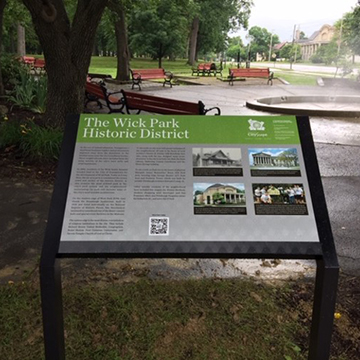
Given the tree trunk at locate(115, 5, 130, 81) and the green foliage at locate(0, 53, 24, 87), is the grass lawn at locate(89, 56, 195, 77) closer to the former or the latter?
the tree trunk at locate(115, 5, 130, 81)

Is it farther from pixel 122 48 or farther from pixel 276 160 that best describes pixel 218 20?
pixel 276 160

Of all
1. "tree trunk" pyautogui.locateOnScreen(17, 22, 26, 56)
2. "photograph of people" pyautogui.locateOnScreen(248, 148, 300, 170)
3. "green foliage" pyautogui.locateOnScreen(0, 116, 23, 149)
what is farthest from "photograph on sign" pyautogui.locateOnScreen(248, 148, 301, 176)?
"tree trunk" pyautogui.locateOnScreen(17, 22, 26, 56)

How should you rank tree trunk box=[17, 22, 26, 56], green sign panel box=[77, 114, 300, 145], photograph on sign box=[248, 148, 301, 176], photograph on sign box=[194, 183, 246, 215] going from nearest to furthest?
photograph on sign box=[194, 183, 246, 215], photograph on sign box=[248, 148, 301, 176], green sign panel box=[77, 114, 300, 145], tree trunk box=[17, 22, 26, 56]

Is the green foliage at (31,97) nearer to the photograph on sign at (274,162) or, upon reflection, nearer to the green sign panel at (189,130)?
the green sign panel at (189,130)

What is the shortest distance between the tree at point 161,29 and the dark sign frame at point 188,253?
34.9m

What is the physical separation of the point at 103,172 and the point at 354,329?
191cm

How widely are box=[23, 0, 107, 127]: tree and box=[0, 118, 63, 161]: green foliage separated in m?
0.61

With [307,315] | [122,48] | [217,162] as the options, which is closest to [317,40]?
[122,48]

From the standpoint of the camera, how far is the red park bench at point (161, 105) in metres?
7.61

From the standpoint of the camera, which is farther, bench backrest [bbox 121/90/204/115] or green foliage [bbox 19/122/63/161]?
bench backrest [bbox 121/90/204/115]

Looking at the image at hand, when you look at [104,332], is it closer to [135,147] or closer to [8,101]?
[135,147]

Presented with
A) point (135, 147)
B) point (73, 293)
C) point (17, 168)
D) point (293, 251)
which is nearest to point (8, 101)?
point (17, 168)

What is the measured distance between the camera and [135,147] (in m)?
2.35

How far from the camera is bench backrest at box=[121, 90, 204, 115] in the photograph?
25.0ft
